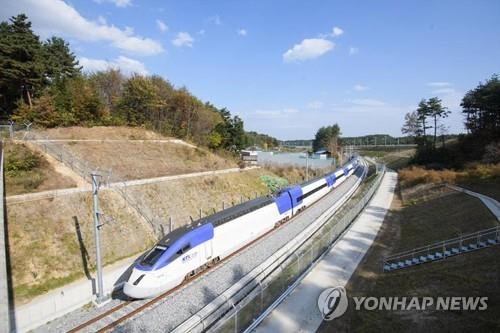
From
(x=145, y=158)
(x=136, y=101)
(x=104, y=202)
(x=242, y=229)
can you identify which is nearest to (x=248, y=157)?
(x=136, y=101)

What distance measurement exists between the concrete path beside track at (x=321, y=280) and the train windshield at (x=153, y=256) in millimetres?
5694

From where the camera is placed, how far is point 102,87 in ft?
158

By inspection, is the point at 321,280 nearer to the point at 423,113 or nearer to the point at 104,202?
the point at 104,202

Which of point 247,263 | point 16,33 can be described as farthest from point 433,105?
point 16,33

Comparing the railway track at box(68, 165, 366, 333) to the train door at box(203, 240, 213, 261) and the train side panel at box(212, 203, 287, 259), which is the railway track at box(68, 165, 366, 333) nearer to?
the train door at box(203, 240, 213, 261)

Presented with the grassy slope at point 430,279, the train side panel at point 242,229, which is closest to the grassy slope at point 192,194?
the train side panel at point 242,229

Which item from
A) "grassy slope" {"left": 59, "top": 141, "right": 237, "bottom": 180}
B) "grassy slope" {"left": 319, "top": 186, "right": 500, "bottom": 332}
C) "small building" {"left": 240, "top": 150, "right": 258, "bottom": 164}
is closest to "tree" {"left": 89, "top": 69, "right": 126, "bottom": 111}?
"grassy slope" {"left": 59, "top": 141, "right": 237, "bottom": 180}

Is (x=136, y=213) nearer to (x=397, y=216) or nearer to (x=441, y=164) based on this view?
(x=397, y=216)

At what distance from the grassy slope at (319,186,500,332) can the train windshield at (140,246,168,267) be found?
789 cm

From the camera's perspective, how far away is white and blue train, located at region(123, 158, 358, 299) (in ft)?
43.1

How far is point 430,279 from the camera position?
13.8m

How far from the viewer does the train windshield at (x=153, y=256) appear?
43.9 ft

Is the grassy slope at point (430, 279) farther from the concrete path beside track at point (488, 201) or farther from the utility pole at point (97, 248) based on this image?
the utility pole at point (97, 248)

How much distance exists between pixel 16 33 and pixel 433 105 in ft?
255
